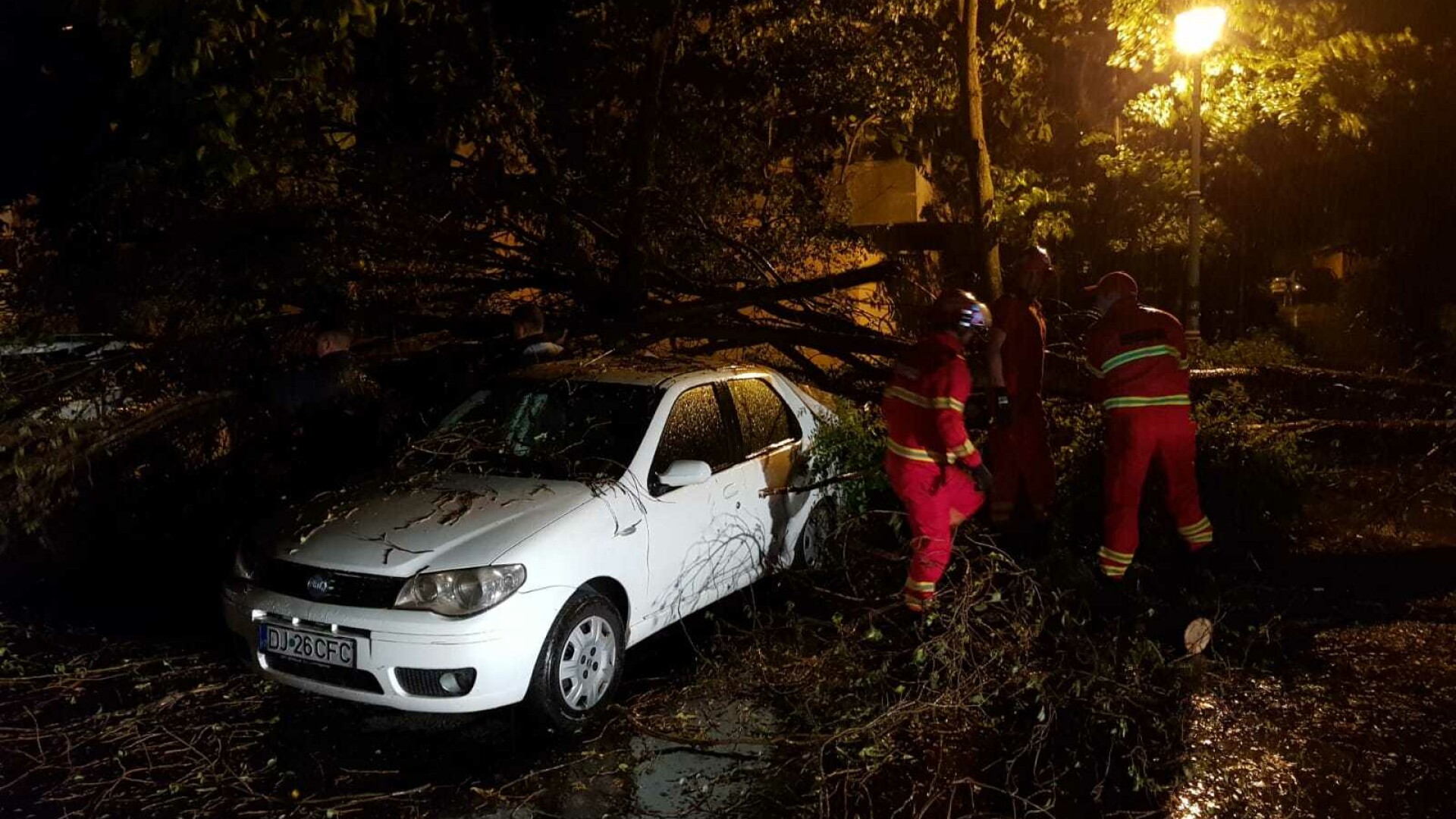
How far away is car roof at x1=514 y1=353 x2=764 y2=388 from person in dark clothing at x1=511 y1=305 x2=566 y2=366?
28 cm

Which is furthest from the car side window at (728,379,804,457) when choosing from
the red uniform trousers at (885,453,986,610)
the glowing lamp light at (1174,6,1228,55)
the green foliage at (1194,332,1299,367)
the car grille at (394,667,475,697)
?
the glowing lamp light at (1174,6,1228,55)

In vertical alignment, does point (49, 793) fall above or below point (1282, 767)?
above

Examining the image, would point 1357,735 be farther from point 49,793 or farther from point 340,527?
point 49,793

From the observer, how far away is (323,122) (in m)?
7.77

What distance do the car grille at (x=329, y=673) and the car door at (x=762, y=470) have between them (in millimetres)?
1938

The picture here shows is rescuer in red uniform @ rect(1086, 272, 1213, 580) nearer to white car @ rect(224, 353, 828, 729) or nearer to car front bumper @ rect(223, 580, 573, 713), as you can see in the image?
white car @ rect(224, 353, 828, 729)

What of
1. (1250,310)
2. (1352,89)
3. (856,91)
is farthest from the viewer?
(1250,310)

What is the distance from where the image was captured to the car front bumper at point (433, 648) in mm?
4020

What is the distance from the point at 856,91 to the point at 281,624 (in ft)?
24.7

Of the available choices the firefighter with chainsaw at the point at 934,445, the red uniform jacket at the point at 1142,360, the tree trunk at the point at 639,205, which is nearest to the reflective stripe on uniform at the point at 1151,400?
the red uniform jacket at the point at 1142,360

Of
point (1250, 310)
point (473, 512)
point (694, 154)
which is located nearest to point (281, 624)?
point (473, 512)

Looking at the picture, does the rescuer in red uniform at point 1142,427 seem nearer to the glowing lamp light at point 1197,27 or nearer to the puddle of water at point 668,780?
the puddle of water at point 668,780

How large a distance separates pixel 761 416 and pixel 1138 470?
2036 millimetres

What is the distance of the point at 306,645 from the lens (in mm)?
4215
